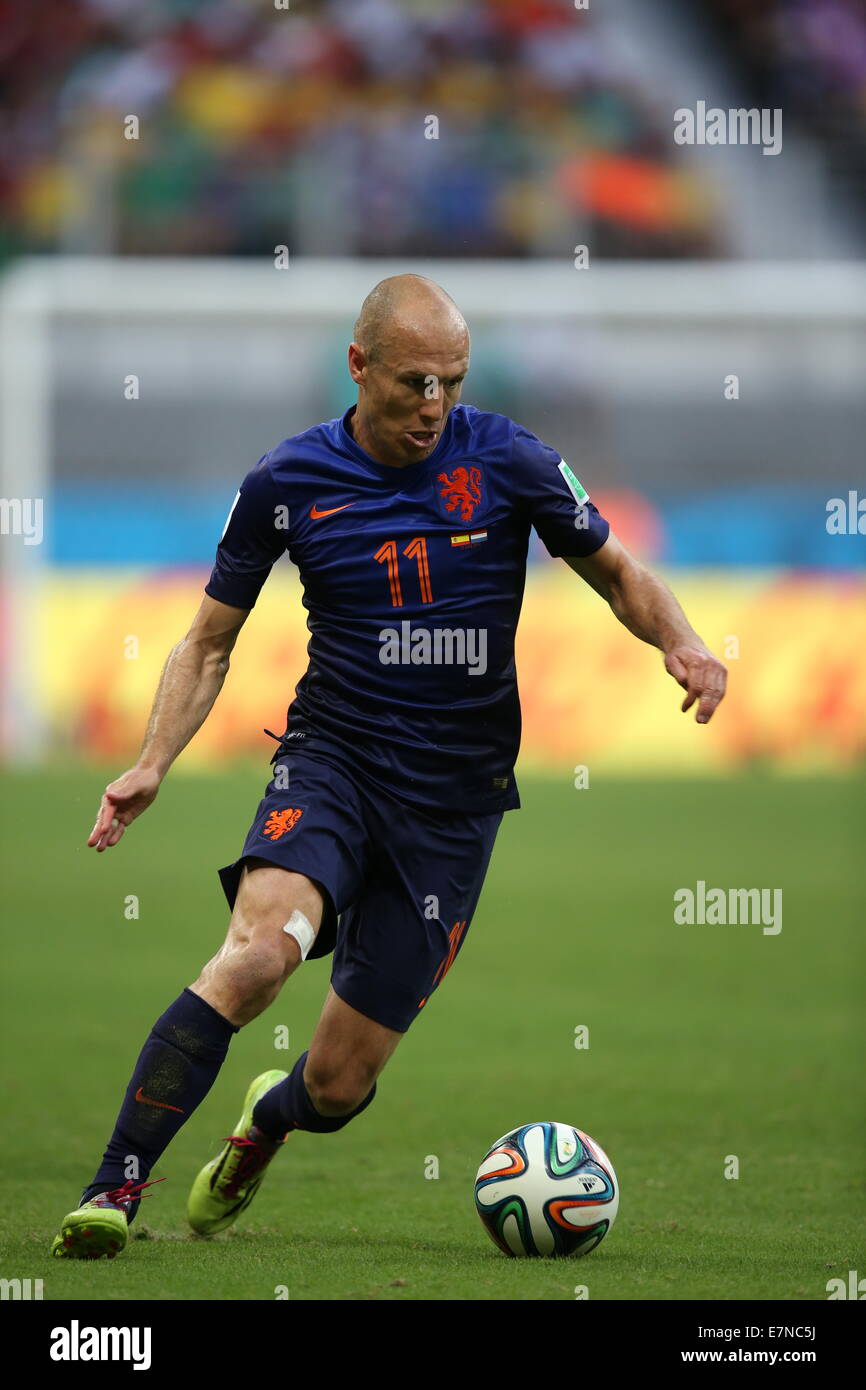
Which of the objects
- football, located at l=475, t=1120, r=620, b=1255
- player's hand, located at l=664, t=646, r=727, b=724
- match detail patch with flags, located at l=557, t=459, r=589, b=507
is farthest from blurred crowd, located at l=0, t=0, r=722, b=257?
football, located at l=475, t=1120, r=620, b=1255

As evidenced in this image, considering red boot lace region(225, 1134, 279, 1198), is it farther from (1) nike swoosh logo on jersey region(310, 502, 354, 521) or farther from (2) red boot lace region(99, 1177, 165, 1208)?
(1) nike swoosh logo on jersey region(310, 502, 354, 521)

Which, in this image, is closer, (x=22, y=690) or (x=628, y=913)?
(x=628, y=913)

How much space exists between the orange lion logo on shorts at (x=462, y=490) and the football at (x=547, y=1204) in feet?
5.37

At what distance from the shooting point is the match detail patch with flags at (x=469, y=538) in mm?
4852

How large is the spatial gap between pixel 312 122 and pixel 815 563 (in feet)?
31.3

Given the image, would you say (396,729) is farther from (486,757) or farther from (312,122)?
(312,122)

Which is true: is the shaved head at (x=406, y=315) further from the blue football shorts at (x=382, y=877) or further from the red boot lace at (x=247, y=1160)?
the red boot lace at (x=247, y=1160)

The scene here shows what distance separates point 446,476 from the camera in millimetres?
4898

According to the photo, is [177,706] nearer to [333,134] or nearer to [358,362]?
[358,362]

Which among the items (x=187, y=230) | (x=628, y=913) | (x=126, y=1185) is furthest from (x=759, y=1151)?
(x=187, y=230)

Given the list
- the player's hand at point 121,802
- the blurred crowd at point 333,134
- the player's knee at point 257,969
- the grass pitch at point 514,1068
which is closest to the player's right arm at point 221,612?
the player's hand at point 121,802

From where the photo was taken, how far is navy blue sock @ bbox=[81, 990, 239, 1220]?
14.7ft

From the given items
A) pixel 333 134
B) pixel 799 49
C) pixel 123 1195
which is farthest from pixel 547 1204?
pixel 799 49
